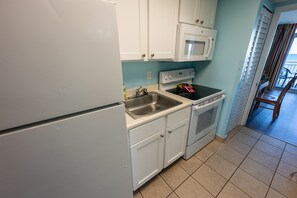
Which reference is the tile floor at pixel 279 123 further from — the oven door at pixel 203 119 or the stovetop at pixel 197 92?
the stovetop at pixel 197 92

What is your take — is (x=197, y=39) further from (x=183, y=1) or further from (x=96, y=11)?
(x=96, y=11)

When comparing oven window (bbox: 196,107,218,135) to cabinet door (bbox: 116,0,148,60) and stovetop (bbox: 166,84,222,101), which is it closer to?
stovetop (bbox: 166,84,222,101)

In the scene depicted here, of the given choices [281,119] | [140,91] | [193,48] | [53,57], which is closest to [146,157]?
[140,91]

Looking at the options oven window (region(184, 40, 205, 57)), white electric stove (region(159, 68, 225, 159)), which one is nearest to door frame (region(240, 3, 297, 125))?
white electric stove (region(159, 68, 225, 159))

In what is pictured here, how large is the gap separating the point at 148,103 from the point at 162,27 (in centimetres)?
92

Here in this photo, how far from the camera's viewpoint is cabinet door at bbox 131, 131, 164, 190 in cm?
123

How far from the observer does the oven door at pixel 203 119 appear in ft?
5.41

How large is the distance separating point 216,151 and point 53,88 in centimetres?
230

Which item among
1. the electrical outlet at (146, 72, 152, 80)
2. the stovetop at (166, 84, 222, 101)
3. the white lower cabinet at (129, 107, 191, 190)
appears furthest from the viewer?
the stovetop at (166, 84, 222, 101)

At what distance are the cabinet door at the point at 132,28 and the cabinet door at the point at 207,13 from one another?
0.85 m

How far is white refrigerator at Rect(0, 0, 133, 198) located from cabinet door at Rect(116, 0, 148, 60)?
48 centimetres

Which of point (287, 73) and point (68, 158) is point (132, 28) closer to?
point (68, 158)

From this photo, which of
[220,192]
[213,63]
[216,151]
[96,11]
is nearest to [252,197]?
[220,192]

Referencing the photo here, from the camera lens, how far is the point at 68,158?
2.26 feet
